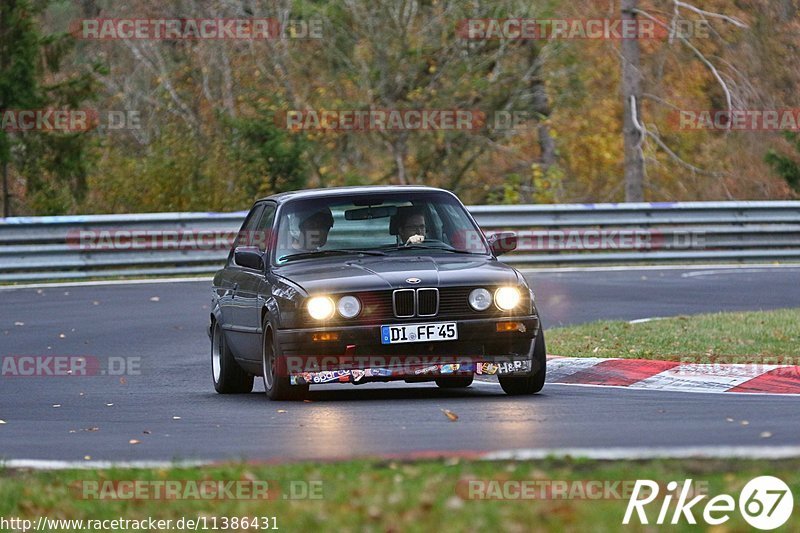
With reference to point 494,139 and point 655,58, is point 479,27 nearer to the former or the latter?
point 494,139

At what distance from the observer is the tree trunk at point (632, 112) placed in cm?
3659

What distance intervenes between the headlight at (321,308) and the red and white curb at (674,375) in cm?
274

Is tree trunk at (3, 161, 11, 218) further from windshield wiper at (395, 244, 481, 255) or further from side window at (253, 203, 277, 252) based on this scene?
windshield wiper at (395, 244, 481, 255)

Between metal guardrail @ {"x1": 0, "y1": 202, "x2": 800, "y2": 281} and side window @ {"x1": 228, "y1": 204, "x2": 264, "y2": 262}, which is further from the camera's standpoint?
metal guardrail @ {"x1": 0, "y1": 202, "x2": 800, "y2": 281}

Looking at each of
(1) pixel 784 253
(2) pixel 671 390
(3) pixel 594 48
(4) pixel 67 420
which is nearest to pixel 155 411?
(4) pixel 67 420

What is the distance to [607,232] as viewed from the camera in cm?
2786

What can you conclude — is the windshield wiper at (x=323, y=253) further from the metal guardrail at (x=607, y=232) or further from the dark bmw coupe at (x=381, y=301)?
the metal guardrail at (x=607, y=232)

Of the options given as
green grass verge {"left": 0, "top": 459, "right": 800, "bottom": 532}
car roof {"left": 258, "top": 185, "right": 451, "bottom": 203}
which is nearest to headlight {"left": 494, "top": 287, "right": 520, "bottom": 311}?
car roof {"left": 258, "top": 185, "right": 451, "bottom": 203}

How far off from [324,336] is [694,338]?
193 inches

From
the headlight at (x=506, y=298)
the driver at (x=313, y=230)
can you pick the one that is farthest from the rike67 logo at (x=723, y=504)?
the driver at (x=313, y=230)

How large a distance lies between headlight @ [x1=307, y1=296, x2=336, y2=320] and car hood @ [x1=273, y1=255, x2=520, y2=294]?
6cm

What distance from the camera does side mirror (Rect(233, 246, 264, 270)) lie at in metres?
12.4

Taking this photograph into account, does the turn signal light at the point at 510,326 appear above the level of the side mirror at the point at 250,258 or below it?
below

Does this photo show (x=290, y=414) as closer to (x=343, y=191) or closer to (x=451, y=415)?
(x=451, y=415)
